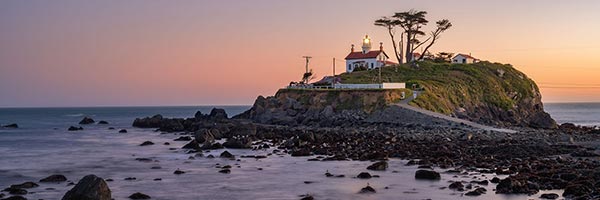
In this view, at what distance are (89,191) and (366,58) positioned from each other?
84.6 meters

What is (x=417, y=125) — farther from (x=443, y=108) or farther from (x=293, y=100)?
(x=293, y=100)

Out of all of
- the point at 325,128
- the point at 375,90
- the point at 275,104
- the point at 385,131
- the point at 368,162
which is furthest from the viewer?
the point at 275,104

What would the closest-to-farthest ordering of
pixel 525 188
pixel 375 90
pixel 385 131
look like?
pixel 525 188 → pixel 385 131 → pixel 375 90

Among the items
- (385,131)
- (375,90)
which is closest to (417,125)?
(385,131)

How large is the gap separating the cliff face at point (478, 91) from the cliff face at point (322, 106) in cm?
437

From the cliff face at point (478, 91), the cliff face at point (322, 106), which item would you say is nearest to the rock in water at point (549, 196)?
the cliff face at point (322, 106)

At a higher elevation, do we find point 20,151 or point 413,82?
point 413,82

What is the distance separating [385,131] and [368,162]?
66.3 feet

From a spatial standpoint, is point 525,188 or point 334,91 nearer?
point 525,188

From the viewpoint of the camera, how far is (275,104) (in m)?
78.7

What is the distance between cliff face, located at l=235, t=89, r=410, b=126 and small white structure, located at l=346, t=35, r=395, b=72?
86.5 ft

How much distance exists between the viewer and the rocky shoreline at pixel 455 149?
26.5 metres

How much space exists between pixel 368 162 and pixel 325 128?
2677 centimetres

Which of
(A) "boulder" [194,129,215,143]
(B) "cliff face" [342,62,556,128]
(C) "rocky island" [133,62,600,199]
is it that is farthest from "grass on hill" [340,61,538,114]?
(A) "boulder" [194,129,215,143]
